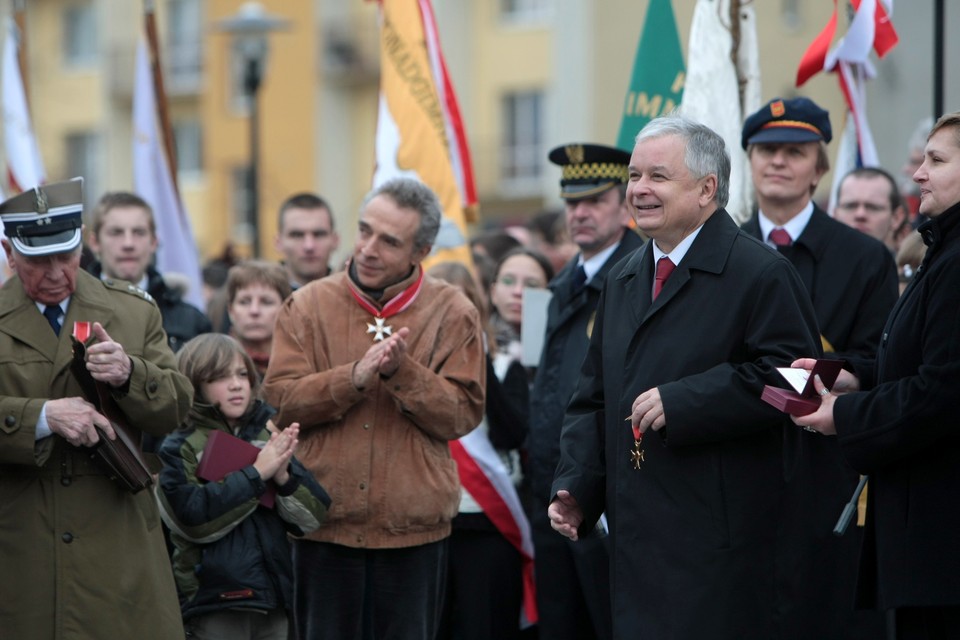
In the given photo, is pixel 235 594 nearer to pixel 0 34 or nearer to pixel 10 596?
pixel 10 596

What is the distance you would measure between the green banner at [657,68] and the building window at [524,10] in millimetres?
24543

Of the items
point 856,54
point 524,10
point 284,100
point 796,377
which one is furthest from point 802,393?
point 284,100

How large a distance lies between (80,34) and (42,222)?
3753 cm

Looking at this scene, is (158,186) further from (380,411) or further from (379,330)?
(380,411)

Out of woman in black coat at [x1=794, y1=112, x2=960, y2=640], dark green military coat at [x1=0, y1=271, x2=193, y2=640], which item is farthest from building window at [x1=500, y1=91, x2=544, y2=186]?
woman in black coat at [x1=794, y1=112, x2=960, y2=640]

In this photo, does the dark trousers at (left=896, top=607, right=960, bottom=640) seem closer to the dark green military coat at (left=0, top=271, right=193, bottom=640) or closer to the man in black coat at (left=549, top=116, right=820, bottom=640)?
the man in black coat at (left=549, top=116, right=820, bottom=640)

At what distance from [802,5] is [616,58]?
349 inches

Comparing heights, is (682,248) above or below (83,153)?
above

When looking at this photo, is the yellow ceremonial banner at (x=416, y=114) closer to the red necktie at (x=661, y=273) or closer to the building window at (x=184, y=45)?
the red necktie at (x=661, y=273)

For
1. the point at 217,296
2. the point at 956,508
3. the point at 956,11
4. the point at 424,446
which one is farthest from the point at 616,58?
the point at 956,508

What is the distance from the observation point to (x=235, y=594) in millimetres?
5926

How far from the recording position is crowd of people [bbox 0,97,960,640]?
4680mm

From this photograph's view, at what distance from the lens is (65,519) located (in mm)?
5305

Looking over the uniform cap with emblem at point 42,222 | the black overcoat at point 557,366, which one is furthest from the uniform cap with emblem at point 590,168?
Result: the uniform cap with emblem at point 42,222
